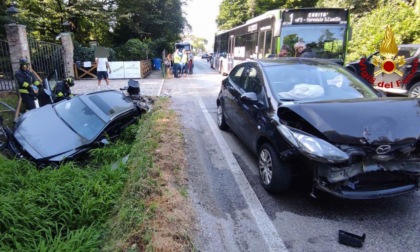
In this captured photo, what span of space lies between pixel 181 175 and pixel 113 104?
8.93 feet

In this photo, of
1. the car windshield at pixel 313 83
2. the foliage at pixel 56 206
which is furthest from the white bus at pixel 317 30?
the foliage at pixel 56 206

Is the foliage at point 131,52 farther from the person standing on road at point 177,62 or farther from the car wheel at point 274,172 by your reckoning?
the car wheel at point 274,172

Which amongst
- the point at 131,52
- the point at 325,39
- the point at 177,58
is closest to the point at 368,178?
the point at 325,39

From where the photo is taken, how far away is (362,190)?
3021 millimetres

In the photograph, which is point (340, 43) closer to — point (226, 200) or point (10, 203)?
point (226, 200)

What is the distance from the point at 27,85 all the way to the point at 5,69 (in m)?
2.62

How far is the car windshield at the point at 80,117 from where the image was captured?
519 centimetres

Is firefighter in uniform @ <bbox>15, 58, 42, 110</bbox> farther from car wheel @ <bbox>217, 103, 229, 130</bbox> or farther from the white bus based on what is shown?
the white bus

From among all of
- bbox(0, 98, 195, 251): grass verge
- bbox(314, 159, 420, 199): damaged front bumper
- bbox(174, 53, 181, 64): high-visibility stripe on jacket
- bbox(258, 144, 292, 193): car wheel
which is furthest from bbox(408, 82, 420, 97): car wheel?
bbox(174, 53, 181, 64): high-visibility stripe on jacket

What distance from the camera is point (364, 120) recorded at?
3080 mm

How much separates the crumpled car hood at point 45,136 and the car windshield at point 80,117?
0.11 metres

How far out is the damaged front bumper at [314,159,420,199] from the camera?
2.97 metres

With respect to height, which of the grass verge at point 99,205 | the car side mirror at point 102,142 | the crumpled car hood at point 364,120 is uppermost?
the crumpled car hood at point 364,120

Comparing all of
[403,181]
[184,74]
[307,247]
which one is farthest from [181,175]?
[184,74]
